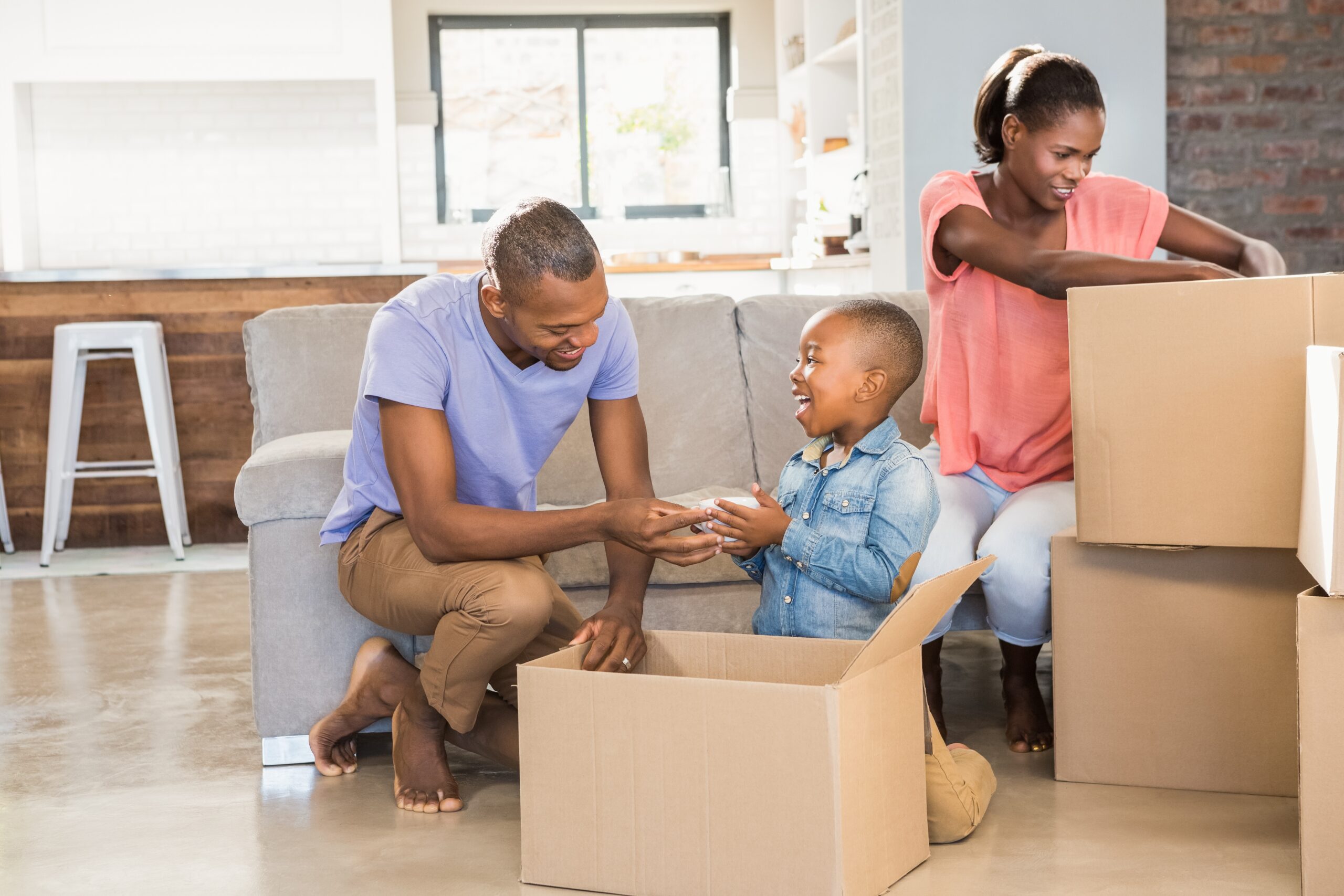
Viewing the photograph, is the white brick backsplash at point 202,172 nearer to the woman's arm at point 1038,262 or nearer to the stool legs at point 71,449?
the stool legs at point 71,449

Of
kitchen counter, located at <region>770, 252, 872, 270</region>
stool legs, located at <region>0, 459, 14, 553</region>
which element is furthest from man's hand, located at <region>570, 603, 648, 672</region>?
stool legs, located at <region>0, 459, 14, 553</region>

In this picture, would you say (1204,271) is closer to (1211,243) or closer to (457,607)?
(1211,243)

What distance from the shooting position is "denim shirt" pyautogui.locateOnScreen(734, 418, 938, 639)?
1939 mm

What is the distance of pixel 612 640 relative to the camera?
183 centimetres

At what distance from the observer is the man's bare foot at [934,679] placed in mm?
2316

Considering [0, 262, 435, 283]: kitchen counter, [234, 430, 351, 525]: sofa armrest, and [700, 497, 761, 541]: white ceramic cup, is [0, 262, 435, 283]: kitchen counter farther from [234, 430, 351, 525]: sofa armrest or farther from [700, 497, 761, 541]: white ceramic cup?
[700, 497, 761, 541]: white ceramic cup

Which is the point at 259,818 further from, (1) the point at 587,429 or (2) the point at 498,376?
(1) the point at 587,429

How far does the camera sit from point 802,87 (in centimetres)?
662

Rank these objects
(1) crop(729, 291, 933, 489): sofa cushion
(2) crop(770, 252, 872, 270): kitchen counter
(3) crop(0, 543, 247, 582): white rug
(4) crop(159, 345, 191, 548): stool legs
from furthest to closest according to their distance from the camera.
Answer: (2) crop(770, 252, 872, 270): kitchen counter → (4) crop(159, 345, 191, 548): stool legs → (3) crop(0, 543, 247, 582): white rug → (1) crop(729, 291, 933, 489): sofa cushion

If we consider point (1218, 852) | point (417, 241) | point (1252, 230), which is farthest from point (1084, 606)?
point (417, 241)

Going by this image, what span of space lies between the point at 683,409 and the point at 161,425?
2.57 meters

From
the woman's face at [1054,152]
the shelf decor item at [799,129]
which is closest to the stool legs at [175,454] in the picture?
the shelf decor item at [799,129]

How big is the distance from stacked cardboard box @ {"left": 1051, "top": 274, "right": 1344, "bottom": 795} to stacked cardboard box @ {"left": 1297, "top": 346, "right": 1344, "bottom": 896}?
0.21m

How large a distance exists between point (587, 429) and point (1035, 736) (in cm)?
111
